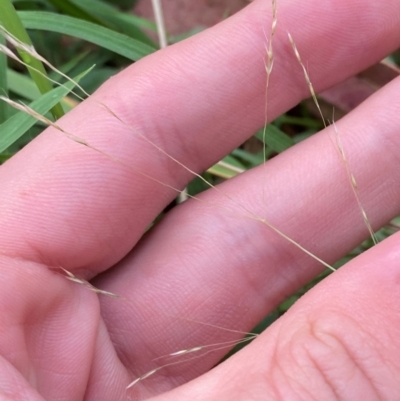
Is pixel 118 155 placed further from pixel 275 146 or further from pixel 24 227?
pixel 275 146

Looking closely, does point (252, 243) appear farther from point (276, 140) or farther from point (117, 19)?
point (117, 19)

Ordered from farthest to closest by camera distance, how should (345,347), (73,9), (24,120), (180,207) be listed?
1. (73,9)
2. (180,207)
3. (24,120)
4. (345,347)

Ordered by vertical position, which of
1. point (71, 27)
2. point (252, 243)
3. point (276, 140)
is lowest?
point (252, 243)

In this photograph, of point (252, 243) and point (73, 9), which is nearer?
point (252, 243)

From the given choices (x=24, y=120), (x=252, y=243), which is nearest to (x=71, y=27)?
(x=24, y=120)

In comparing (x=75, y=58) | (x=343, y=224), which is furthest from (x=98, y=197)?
(x=75, y=58)

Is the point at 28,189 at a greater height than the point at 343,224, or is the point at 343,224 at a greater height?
the point at 28,189

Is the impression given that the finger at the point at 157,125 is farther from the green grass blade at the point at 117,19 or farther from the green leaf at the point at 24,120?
the green grass blade at the point at 117,19

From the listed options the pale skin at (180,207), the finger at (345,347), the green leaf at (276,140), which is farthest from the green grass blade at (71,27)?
the finger at (345,347)
